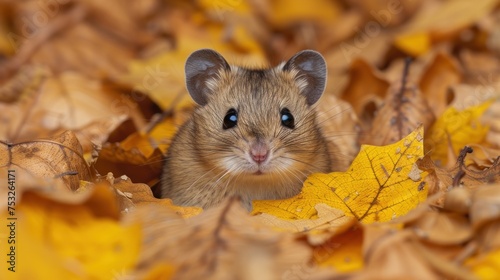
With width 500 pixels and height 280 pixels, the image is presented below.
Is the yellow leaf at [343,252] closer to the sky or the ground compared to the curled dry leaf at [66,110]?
closer to the ground

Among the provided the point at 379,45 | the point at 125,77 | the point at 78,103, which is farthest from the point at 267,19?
the point at 78,103

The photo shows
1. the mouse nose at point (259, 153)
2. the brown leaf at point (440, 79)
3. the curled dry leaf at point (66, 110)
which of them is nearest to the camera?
the mouse nose at point (259, 153)

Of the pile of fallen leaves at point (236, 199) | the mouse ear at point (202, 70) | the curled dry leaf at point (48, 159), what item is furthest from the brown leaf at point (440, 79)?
the curled dry leaf at point (48, 159)

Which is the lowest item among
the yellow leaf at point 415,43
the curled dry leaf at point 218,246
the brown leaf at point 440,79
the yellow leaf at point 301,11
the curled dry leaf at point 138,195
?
the curled dry leaf at point 218,246

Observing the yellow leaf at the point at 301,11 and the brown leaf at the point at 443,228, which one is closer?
the brown leaf at the point at 443,228

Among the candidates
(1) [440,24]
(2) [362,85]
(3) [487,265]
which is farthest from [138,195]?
(1) [440,24]

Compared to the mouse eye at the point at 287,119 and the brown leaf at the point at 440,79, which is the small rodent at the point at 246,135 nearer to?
the mouse eye at the point at 287,119

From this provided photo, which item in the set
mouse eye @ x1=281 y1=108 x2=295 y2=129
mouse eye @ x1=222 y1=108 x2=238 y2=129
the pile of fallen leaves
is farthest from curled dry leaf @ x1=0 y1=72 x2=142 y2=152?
mouse eye @ x1=281 y1=108 x2=295 y2=129

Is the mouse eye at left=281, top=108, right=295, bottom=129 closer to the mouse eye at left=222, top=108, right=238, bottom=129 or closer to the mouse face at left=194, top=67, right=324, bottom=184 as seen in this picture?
the mouse face at left=194, top=67, right=324, bottom=184
